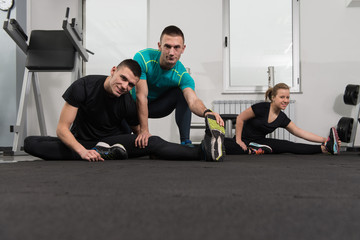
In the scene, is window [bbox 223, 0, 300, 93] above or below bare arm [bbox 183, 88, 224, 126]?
above

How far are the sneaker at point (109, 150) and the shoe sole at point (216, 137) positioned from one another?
0.50 meters

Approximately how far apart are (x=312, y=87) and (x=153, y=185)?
342 centimetres

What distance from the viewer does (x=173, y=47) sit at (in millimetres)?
1734

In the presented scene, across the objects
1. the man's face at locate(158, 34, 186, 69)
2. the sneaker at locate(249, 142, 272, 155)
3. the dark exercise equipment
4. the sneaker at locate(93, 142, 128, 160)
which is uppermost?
the man's face at locate(158, 34, 186, 69)

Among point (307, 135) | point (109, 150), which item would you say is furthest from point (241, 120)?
point (109, 150)

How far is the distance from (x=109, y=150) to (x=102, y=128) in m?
0.21

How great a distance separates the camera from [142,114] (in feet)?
5.72

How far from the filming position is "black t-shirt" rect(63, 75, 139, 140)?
162 cm

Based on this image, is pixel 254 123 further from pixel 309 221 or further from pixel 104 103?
pixel 309 221

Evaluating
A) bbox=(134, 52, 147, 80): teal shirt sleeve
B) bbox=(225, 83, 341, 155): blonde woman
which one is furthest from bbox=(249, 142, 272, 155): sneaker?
bbox=(134, 52, 147, 80): teal shirt sleeve

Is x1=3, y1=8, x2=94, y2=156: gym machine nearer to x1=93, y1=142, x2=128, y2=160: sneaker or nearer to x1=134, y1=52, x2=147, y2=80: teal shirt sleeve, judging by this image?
x1=134, y1=52, x2=147, y2=80: teal shirt sleeve

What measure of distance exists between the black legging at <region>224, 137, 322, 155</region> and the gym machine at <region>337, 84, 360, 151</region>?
0.79 m

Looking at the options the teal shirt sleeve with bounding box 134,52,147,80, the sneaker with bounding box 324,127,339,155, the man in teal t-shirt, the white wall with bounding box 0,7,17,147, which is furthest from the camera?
the white wall with bounding box 0,7,17,147

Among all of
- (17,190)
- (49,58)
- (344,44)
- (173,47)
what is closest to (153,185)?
(17,190)
